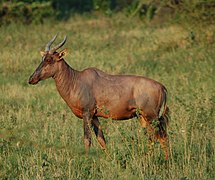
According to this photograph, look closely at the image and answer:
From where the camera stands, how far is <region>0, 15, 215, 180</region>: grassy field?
830 cm

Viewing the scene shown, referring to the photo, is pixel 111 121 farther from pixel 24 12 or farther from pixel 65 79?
pixel 24 12

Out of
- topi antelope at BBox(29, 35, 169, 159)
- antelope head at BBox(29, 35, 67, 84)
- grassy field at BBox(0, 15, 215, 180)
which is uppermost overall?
antelope head at BBox(29, 35, 67, 84)

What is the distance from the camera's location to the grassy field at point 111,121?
27.2ft

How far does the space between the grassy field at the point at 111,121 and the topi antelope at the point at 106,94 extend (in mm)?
301

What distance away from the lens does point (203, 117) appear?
10.6 metres

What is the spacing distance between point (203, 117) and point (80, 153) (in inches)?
110

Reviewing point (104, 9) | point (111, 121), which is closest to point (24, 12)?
point (104, 9)

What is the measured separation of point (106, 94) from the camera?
385 inches

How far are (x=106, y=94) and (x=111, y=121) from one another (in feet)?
2.06

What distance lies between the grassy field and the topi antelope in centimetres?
30

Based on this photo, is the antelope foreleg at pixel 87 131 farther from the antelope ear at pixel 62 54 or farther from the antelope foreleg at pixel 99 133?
the antelope ear at pixel 62 54

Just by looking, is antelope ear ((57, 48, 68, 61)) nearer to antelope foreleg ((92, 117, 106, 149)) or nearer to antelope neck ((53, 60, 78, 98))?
antelope neck ((53, 60, 78, 98))

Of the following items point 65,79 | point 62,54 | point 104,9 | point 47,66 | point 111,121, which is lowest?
point 104,9

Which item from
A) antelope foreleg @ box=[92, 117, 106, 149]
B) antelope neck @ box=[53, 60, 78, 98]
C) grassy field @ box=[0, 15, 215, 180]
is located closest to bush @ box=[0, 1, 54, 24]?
grassy field @ box=[0, 15, 215, 180]
